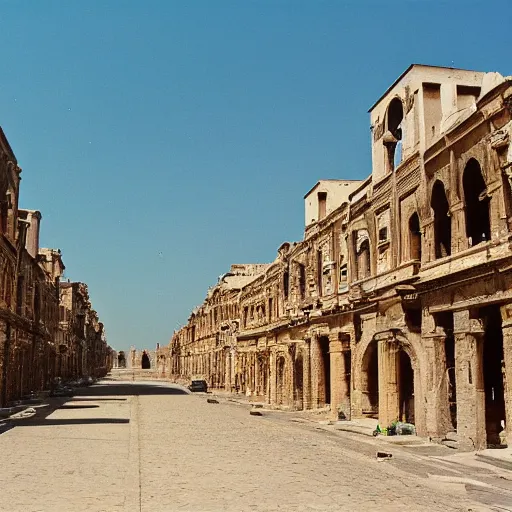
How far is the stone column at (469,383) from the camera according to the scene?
1736 cm

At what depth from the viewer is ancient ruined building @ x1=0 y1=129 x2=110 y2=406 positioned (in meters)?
32.4

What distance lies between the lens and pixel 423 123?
21.2 metres

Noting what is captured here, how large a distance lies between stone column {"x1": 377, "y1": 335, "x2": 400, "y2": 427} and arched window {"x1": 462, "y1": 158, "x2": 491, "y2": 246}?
437 cm

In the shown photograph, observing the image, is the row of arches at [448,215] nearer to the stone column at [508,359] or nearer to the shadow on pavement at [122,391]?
the stone column at [508,359]

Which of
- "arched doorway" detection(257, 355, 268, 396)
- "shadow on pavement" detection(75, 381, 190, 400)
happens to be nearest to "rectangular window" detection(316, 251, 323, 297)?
"arched doorway" detection(257, 355, 268, 396)

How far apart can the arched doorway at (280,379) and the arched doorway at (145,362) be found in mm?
102330

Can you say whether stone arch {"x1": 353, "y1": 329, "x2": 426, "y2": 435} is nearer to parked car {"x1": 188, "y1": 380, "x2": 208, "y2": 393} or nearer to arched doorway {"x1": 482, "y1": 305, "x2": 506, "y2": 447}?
arched doorway {"x1": 482, "y1": 305, "x2": 506, "y2": 447}

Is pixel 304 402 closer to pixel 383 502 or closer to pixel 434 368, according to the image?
pixel 434 368

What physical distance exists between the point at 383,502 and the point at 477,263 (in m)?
8.04

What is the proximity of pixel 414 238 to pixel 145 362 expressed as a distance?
121157 mm

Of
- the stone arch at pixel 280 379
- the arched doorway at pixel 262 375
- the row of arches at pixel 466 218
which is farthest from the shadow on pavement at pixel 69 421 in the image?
the arched doorway at pixel 262 375

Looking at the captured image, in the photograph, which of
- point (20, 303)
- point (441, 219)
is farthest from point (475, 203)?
point (20, 303)

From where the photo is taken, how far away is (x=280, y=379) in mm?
38531

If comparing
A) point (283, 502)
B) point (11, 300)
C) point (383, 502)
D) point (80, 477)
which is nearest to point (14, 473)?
point (80, 477)
